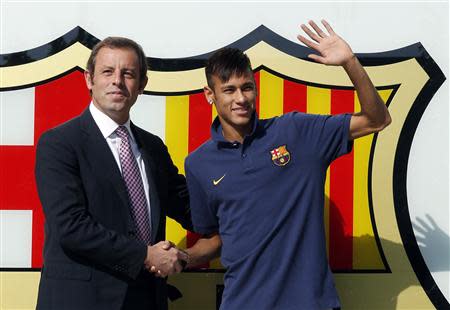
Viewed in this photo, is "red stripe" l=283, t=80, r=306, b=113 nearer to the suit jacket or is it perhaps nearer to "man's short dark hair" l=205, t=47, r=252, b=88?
"man's short dark hair" l=205, t=47, r=252, b=88

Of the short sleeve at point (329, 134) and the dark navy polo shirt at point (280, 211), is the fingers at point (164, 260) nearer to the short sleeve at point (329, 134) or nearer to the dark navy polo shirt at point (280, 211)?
the dark navy polo shirt at point (280, 211)

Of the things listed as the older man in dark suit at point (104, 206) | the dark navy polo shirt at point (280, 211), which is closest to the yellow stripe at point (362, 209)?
the dark navy polo shirt at point (280, 211)

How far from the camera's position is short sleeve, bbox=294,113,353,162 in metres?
2.04

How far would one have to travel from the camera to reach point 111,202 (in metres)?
2.08

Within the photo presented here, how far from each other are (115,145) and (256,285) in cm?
61

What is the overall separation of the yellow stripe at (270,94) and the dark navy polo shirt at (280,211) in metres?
0.39

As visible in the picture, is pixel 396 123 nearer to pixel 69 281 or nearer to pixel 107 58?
pixel 107 58

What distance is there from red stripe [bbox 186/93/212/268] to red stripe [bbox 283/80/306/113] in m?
0.28

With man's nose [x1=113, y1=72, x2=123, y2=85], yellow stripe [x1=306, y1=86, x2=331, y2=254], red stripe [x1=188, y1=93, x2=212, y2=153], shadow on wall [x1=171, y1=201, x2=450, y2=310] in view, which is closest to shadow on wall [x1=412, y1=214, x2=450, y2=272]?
shadow on wall [x1=171, y1=201, x2=450, y2=310]

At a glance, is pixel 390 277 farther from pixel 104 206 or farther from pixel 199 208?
pixel 104 206

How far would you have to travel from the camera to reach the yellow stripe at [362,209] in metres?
2.52

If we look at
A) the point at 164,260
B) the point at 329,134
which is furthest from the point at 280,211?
the point at 164,260

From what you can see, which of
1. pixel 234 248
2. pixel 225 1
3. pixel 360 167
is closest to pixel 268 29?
pixel 225 1

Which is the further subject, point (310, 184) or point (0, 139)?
point (0, 139)
